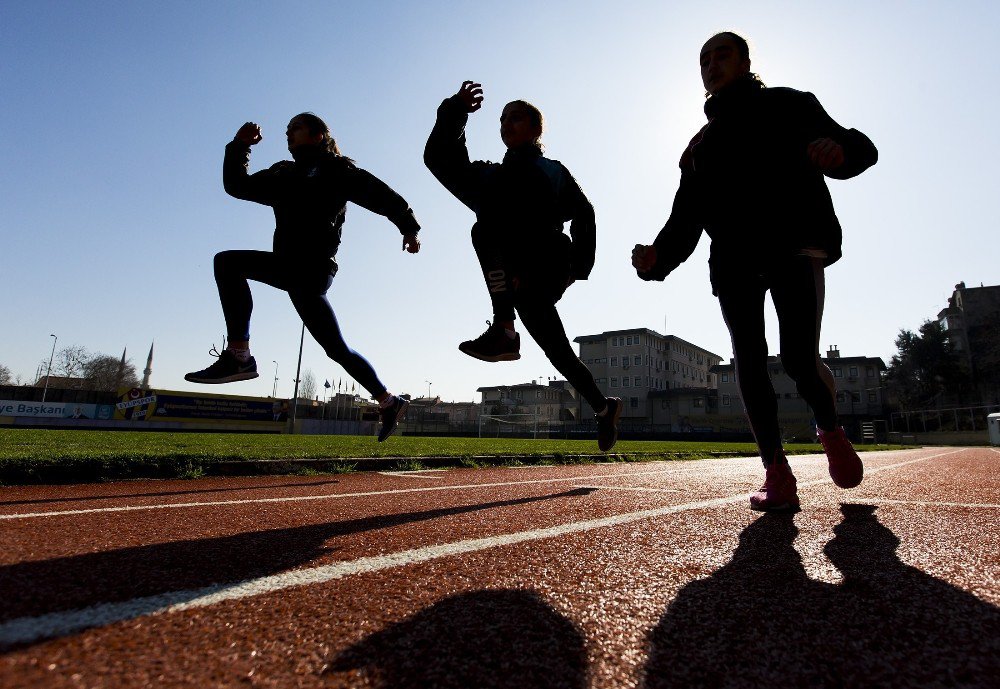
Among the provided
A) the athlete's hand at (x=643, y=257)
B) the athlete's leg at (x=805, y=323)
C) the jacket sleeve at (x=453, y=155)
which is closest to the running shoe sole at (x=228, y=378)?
the jacket sleeve at (x=453, y=155)

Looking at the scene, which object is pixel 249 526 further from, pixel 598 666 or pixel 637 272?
pixel 637 272

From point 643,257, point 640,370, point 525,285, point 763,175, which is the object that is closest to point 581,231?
point 643,257

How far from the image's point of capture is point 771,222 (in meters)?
2.83

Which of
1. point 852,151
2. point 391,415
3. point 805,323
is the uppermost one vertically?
point 852,151

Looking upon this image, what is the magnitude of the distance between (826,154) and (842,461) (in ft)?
4.98

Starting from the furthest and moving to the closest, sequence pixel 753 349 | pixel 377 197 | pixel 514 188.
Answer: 1. pixel 377 197
2. pixel 514 188
3. pixel 753 349

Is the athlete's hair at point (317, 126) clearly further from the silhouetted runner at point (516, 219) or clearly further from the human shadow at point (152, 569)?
the human shadow at point (152, 569)

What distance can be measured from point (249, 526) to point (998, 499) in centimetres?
390

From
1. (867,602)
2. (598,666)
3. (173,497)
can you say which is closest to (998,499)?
(867,602)

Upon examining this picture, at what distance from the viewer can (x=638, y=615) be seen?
117 cm

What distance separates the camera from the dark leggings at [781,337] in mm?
2787

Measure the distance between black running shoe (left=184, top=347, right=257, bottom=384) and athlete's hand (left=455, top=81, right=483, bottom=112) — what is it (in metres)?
2.29

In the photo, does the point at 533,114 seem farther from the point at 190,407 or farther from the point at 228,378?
the point at 190,407

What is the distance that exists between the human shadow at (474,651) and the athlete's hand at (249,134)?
14.0ft
